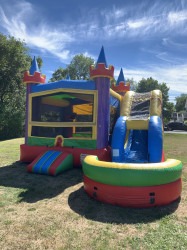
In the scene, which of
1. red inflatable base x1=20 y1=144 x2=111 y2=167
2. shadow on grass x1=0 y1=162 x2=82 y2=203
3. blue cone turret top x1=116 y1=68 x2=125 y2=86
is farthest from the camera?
blue cone turret top x1=116 y1=68 x2=125 y2=86

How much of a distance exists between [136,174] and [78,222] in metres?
1.32

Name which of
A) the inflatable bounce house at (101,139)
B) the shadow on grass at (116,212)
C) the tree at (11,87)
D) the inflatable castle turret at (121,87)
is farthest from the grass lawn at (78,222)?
the tree at (11,87)

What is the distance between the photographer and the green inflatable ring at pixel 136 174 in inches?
165

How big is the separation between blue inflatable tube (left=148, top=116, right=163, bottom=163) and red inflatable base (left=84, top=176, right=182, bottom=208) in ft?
4.36

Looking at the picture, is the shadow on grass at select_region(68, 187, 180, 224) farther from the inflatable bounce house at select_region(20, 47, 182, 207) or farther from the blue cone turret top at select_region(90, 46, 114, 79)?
the blue cone turret top at select_region(90, 46, 114, 79)

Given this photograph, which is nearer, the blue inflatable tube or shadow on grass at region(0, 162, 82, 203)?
shadow on grass at region(0, 162, 82, 203)

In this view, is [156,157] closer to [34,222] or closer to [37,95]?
[34,222]

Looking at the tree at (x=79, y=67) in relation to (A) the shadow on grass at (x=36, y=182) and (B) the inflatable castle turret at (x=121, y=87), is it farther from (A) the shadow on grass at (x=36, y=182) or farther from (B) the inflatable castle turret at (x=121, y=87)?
(A) the shadow on grass at (x=36, y=182)

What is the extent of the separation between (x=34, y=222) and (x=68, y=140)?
395 centimetres

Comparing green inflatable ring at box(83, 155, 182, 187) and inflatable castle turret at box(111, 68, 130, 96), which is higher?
inflatable castle turret at box(111, 68, 130, 96)

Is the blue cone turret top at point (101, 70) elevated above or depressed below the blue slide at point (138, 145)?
above

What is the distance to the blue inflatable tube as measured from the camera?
19.2 feet

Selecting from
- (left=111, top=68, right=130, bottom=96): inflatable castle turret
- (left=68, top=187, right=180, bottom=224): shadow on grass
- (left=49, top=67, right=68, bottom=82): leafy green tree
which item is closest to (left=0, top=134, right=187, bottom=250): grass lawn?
(left=68, top=187, right=180, bottom=224): shadow on grass

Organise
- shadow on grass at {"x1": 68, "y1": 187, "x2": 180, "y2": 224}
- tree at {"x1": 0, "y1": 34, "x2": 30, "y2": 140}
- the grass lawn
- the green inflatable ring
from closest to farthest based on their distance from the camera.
A: the grass lawn
shadow on grass at {"x1": 68, "y1": 187, "x2": 180, "y2": 224}
the green inflatable ring
tree at {"x1": 0, "y1": 34, "x2": 30, "y2": 140}
